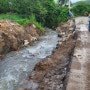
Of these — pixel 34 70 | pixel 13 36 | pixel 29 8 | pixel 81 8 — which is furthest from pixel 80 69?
pixel 81 8

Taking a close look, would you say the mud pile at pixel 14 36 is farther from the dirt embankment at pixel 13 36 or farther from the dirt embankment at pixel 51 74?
the dirt embankment at pixel 51 74

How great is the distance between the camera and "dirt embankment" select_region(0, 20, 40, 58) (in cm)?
1911

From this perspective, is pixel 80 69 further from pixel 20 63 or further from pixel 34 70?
pixel 20 63

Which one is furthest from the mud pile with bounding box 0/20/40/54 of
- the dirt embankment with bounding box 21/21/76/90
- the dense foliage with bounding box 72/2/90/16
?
the dense foliage with bounding box 72/2/90/16

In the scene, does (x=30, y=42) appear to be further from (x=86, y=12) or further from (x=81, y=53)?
(x=86, y=12)

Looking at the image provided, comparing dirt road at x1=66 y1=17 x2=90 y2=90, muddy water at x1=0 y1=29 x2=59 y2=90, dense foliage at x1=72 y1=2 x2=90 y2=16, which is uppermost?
dense foliage at x1=72 y1=2 x2=90 y2=16

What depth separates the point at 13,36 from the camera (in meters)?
20.8

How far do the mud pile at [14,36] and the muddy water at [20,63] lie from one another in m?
0.64

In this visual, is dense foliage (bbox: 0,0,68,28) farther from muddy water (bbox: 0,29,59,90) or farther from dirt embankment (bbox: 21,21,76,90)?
dirt embankment (bbox: 21,21,76,90)

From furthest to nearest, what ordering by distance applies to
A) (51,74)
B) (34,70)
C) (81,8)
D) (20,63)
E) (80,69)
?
(81,8), (20,63), (34,70), (51,74), (80,69)

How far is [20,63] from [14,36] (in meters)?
4.95

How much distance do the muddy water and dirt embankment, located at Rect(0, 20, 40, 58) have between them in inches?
24.9

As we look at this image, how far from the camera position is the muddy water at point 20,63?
43.9ft

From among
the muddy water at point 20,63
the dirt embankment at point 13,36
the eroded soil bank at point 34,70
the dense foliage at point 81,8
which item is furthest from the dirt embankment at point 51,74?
the dense foliage at point 81,8
